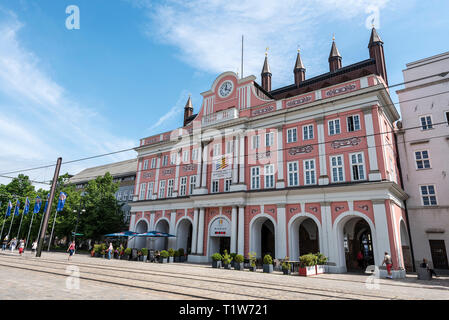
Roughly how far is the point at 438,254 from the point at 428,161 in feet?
26.3

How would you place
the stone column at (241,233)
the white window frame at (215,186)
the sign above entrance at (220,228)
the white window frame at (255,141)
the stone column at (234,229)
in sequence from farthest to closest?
the white window frame at (215,186), the white window frame at (255,141), the sign above entrance at (220,228), the stone column at (234,229), the stone column at (241,233)

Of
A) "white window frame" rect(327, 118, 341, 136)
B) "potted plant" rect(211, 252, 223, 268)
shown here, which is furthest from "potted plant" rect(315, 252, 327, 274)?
"white window frame" rect(327, 118, 341, 136)

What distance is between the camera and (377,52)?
104 feet

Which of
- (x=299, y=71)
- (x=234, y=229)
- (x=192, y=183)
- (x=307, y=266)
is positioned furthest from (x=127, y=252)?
(x=299, y=71)

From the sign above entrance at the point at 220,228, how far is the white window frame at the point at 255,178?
4541mm

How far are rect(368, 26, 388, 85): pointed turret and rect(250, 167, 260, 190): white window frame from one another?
17133 mm

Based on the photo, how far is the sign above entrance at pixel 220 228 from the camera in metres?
27.9

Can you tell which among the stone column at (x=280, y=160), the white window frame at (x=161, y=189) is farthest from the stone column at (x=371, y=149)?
the white window frame at (x=161, y=189)

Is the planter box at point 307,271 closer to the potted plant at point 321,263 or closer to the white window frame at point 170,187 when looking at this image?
the potted plant at point 321,263

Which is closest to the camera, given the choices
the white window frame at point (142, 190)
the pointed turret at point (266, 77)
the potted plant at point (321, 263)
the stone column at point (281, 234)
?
Result: the potted plant at point (321, 263)

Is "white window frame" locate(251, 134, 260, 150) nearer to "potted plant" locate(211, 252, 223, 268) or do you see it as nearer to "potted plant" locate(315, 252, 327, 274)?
"potted plant" locate(211, 252, 223, 268)

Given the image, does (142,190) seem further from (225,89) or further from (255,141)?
(255,141)
